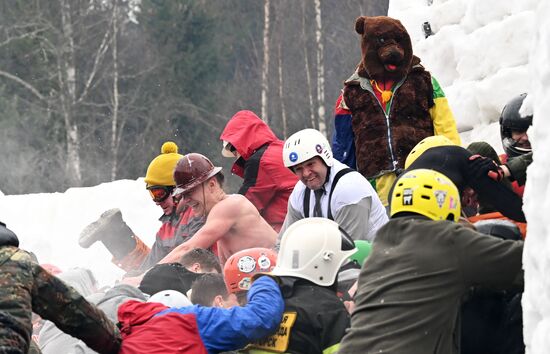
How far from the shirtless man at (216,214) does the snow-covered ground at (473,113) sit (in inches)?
81.4

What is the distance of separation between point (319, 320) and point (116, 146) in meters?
27.1

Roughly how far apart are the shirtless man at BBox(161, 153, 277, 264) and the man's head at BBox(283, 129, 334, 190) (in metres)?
0.97

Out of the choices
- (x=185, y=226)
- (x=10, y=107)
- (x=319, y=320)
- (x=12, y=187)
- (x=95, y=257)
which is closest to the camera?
(x=319, y=320)

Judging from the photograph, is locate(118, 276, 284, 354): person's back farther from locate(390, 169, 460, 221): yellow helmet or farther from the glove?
the glove

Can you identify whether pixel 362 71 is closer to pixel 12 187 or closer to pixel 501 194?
pixel 501 194

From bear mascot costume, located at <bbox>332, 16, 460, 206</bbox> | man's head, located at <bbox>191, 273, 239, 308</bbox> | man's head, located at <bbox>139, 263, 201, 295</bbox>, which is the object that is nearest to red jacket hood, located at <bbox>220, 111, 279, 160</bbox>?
bear mascot costume, located at <bbox>332, 16, 460, 206</bbox>

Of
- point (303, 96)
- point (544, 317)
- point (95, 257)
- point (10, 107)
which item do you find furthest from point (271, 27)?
point (544, 317)

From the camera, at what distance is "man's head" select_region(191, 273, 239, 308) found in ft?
24.0

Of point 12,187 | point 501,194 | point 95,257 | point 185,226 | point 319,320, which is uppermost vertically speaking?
point 501,194

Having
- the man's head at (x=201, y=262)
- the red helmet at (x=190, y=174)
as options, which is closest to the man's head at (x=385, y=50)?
the red helmet at (x=190, y=174)

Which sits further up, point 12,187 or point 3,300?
point 3,300

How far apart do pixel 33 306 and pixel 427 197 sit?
1655mm

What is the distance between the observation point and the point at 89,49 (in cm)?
3284

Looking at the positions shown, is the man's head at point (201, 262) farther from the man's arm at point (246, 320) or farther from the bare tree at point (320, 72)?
the bare tree at point (320, 72)
